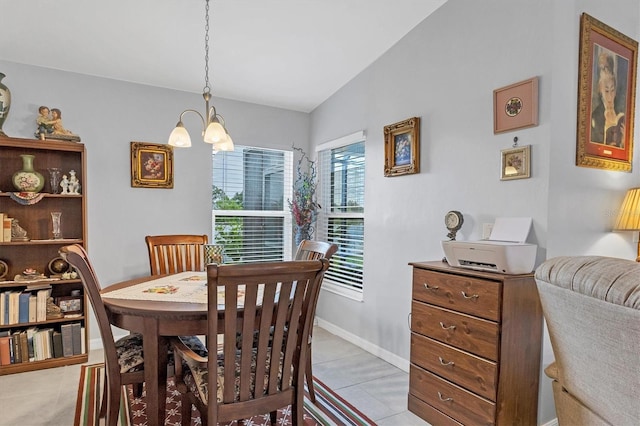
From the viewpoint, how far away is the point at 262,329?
1522mm

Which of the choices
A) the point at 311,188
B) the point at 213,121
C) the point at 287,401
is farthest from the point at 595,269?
the point at 311,188

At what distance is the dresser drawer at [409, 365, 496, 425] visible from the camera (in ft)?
6.11

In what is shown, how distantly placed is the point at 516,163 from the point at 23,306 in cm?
360

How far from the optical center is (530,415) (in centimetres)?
197

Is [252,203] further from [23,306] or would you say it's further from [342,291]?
[23,306]

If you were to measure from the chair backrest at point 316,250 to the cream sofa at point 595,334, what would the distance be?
1270mm

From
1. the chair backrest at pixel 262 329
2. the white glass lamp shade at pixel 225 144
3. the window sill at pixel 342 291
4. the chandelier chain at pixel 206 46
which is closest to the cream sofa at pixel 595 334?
the chair backrest at pixel 262 329

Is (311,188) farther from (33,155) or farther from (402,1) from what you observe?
(33,155)

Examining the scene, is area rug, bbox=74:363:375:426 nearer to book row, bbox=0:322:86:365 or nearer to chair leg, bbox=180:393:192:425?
chair leg, bbox=180:393:192:425

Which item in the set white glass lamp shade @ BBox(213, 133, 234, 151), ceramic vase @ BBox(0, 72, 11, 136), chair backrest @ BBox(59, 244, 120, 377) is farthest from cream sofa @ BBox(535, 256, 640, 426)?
ceramic vase @ BBox(0, 72, 11, 136)

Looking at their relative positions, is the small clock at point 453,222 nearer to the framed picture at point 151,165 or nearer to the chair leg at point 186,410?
the chair leg at point 186,410

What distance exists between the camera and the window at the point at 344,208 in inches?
139

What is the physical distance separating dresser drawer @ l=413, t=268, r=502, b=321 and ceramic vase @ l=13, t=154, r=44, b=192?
2935 millimetres

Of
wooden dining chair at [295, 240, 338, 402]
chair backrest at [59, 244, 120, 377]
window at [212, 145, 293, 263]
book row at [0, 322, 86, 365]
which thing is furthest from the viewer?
window at [212, 145, 293, 263]
